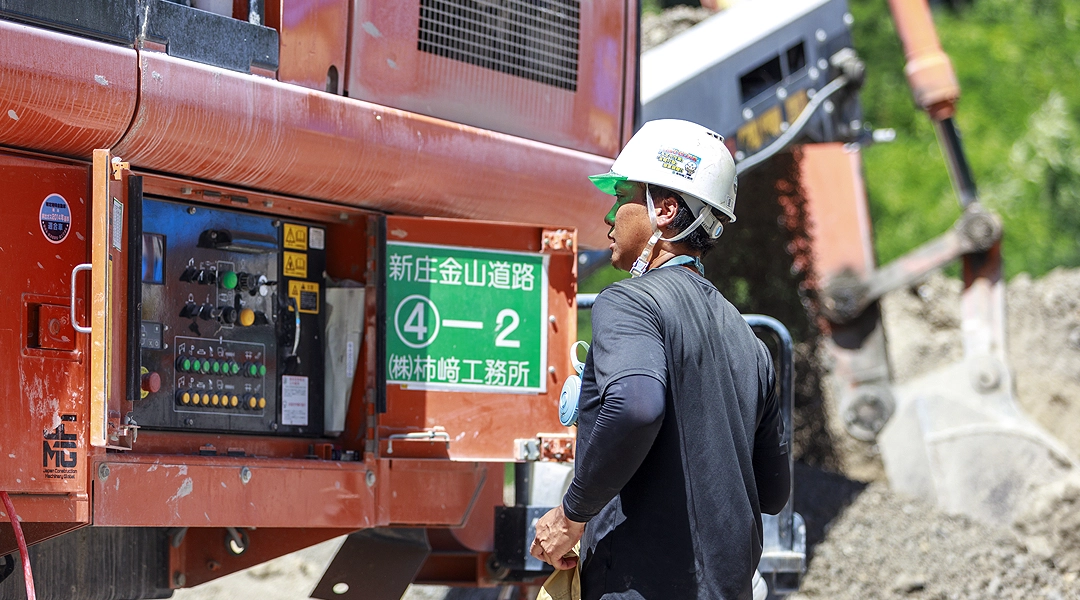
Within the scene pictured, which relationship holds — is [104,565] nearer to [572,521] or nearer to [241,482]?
[241,482]

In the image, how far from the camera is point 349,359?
15.8 feet

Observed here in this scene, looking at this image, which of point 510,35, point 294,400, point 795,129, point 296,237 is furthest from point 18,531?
point 795,129

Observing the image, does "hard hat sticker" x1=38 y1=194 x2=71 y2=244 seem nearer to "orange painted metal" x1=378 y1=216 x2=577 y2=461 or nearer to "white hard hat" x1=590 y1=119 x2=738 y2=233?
"orange painted metal" x1=378 y1=216 x2=577 y2=461

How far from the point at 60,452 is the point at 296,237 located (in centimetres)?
139

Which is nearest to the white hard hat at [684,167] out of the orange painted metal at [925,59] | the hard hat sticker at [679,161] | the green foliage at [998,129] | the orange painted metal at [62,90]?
the hard hat sticker at [679,161]

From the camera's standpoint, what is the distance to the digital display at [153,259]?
420 centimetres

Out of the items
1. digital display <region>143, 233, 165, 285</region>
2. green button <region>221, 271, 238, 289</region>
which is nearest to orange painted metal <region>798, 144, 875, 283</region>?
green button <region>221, 271, 238, 289</region>

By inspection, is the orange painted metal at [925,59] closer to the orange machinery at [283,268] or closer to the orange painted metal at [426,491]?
the orange machinery at [283,268]

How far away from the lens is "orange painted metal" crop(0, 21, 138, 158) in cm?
347

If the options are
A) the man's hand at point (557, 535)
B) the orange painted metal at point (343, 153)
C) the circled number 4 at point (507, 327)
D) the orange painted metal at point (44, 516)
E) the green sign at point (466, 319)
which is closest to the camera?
the man's hand at point (557, 535)

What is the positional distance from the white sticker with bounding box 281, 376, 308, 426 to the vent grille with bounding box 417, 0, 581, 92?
4.14ft

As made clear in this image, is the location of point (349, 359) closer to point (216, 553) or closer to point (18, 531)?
point (216, 553)

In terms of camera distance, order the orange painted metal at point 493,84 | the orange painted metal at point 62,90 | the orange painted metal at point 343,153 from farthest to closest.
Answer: the orange painted metal at point 493,84
the orange painted metal at point 343,153
the orange painted metal at point 62,90

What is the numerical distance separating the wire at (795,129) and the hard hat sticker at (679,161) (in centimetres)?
433
